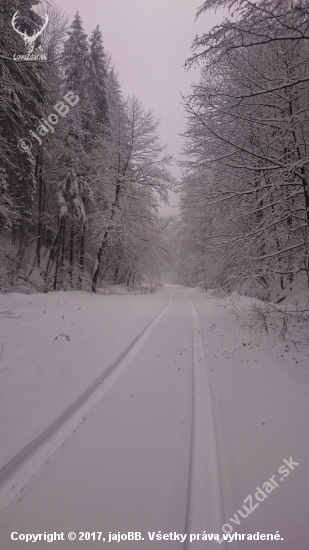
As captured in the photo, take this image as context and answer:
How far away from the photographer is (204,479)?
6.84ft

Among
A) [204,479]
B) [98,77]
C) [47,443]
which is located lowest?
[204,479]

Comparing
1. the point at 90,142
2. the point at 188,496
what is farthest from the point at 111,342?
the point at 90,142

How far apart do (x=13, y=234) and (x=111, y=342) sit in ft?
46.1

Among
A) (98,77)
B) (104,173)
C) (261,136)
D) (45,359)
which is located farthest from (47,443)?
(98,77)

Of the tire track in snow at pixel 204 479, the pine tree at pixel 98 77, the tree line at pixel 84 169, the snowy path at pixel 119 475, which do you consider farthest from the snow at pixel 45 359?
the pine tree at pixel 98 77

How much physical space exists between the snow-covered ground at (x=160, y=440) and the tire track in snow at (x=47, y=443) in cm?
6

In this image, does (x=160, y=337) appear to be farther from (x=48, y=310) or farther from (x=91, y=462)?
(x=91, y=462)

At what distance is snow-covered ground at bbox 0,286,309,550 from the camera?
172cm

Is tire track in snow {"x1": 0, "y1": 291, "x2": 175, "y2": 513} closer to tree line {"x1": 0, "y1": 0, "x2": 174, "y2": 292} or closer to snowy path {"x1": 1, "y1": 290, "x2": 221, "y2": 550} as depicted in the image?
snowy path {"x1": 1, "y1": 290, "x2": 221, "y2": 550}

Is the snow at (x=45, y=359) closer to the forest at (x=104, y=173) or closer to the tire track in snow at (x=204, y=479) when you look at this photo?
the tire track in snow at (x=204, y=479)

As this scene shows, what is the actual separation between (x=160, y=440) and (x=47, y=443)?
115 centimetres

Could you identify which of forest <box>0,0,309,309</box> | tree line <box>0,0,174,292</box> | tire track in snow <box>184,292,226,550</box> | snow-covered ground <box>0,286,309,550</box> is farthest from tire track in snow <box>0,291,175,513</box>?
tree line <box>0,0,174,292</box>

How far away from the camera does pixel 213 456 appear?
2.35 metres

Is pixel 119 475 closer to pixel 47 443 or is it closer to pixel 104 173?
pixel 47 443
